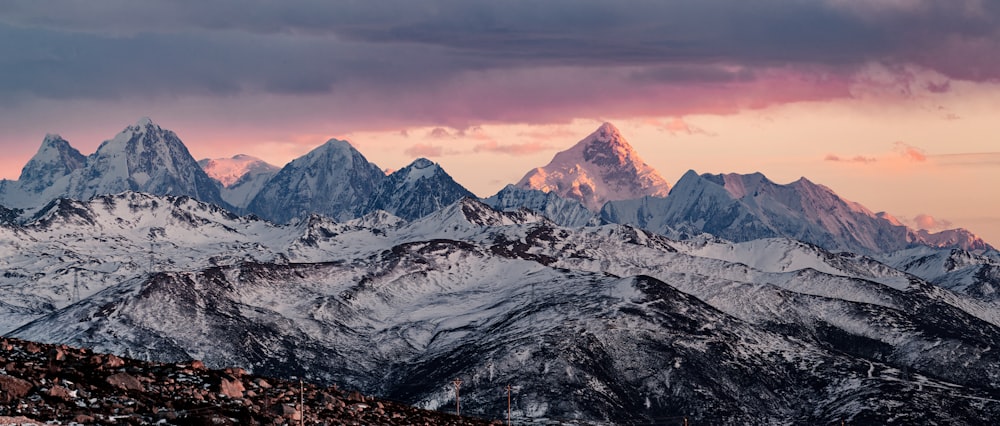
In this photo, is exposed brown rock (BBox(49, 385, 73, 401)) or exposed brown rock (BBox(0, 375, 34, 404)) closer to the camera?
exposed brown rock (BBox(0, 375, 34, 404))

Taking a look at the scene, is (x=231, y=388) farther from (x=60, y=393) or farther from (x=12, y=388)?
(x=12, y=388)

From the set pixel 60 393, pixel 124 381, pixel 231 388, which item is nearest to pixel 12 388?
pixel 60 393

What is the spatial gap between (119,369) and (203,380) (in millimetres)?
6885

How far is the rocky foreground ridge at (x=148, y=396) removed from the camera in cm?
9425

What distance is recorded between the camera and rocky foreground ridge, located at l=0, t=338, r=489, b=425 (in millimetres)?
94250

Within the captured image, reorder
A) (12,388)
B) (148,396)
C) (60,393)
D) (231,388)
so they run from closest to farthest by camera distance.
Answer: (12,388), (60,393), (148,396), (231,388)

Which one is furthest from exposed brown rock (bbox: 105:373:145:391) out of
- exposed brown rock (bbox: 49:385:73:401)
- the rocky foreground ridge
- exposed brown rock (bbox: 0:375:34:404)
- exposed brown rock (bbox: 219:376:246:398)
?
exposed brown rock (bbox: 0:375:34:404)

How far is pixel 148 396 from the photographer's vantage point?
103875 mm

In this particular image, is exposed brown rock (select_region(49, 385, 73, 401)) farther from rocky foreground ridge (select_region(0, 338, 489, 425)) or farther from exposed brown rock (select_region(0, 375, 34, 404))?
exposed brown rock (select_region(0, 375, 34, 404))

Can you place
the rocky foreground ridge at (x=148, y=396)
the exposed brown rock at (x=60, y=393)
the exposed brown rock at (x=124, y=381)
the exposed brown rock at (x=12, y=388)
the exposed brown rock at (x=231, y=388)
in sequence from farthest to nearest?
the exposed brown rock at (x=231, y=388)
the exposed brown rock at (x=124, y=381)
the exposed brown rock at (x=60, y=393)
the rocky foreground ridge at (x=148, y=396)
the exposed brown rock at (x=12, y=388)

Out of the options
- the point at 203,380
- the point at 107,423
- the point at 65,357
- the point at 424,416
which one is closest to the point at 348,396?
the point at 424,416

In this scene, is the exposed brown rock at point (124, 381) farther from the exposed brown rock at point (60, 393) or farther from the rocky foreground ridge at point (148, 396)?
the exposed brown rock at point (60, 393)

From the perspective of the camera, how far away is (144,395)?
103562 millimetres

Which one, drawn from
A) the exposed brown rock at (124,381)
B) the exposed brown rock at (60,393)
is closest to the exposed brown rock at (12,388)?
the exposed brown rock at (60,393)
